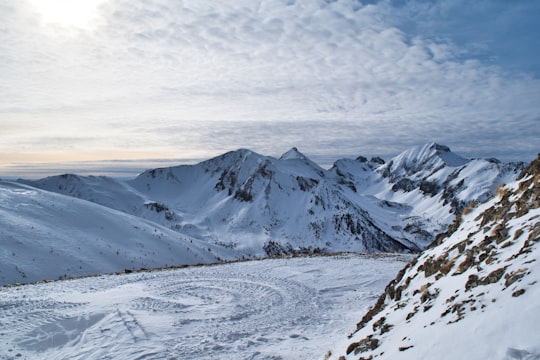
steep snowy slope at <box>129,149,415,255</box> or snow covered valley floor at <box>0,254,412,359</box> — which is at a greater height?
snow covered valley floor at <box>0,254,412,359</box>

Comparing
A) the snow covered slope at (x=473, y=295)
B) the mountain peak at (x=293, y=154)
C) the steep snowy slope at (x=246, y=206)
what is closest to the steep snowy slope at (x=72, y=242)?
the snow covered slope at (x=473, y=295)

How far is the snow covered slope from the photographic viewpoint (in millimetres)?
4840

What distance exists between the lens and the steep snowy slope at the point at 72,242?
24562mm

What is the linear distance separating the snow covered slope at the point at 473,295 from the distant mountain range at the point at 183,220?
2.51 metres

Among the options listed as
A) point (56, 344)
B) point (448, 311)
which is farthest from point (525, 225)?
point (56, 344)

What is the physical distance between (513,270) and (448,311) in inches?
48.8

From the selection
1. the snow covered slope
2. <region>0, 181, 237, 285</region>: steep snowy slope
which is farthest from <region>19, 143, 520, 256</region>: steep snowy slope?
the snow covered slope

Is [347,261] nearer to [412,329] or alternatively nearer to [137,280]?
[137,280]

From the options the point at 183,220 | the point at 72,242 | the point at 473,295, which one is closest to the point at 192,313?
the point at 473,295

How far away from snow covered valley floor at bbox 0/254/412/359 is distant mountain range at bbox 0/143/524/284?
652 centimetres

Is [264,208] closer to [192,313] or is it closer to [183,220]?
[183,220]

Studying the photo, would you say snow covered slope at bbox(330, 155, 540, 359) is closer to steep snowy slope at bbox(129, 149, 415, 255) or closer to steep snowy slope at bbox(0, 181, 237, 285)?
steep snowy slope at bbox(0, 181, 237, 285)

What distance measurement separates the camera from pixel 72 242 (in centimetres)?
2961

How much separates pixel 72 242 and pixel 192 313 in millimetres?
21810
